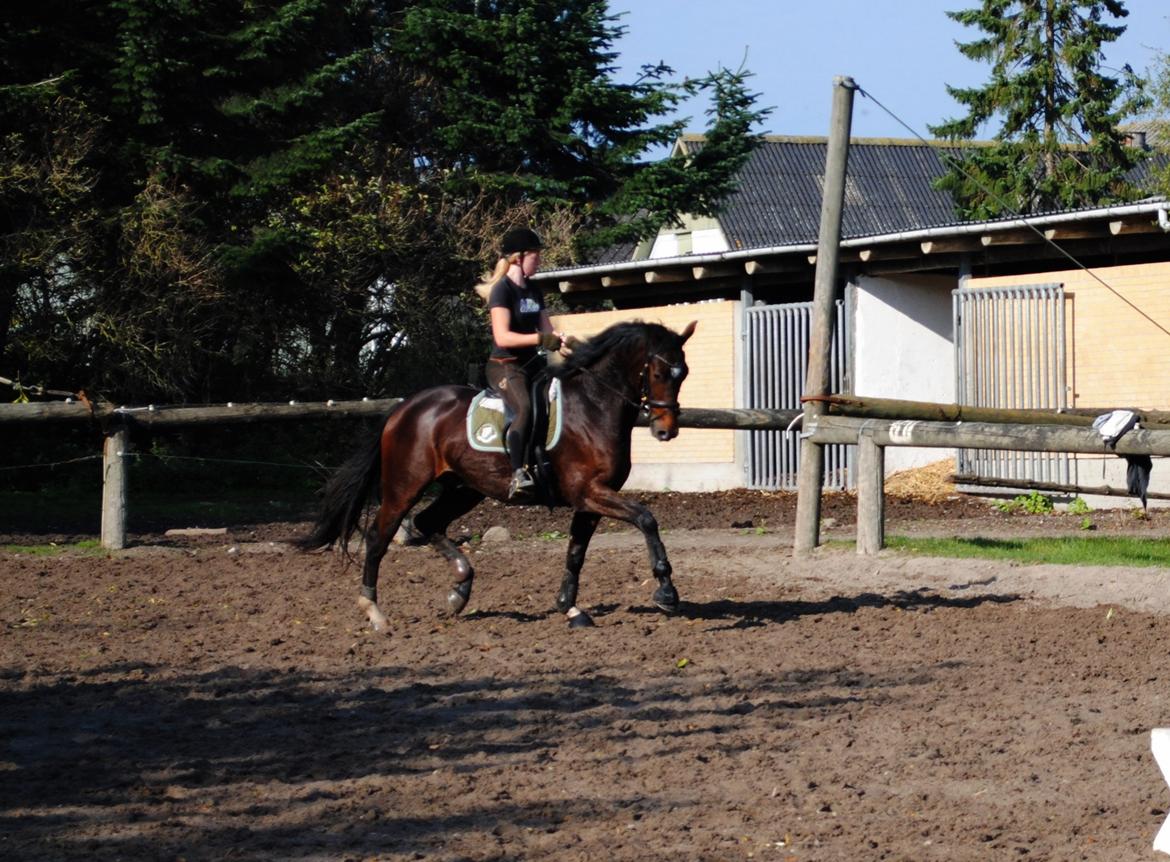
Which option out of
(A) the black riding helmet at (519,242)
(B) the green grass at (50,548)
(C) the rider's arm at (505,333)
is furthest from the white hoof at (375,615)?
(B) the green grass at (50,548)

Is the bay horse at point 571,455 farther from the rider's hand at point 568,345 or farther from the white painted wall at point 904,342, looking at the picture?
the white painted wall at point 904,342

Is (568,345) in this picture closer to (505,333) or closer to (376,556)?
(505,333)

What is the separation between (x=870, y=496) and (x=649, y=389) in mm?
3338

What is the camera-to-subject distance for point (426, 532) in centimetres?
1055

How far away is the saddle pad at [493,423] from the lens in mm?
9758

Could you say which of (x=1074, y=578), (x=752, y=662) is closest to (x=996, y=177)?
(x=1074, y=578)

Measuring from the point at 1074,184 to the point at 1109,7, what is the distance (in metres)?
4.22

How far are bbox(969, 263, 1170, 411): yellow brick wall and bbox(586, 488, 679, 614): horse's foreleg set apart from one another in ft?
32.4

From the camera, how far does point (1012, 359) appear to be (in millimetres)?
19250

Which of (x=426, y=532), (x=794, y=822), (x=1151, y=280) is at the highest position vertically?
(x=1151, y=280)

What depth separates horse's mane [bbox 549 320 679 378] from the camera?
379 inches

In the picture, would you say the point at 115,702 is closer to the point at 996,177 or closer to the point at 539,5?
the point at 539,5

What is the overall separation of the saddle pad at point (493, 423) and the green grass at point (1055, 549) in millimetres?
Result: 3908

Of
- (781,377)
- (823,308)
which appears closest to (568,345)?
(823,308)
